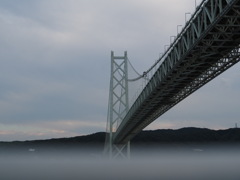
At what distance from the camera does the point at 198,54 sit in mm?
23562

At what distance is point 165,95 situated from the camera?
36.9 meters

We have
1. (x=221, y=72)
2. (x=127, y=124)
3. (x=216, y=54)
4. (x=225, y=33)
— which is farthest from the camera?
(x=127, y=124)

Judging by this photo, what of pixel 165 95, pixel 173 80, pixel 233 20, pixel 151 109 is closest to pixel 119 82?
pixel 151 109

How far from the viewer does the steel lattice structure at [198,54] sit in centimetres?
1833

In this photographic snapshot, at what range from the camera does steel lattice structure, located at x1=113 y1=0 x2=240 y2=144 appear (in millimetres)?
18328

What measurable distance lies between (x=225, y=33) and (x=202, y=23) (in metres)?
1.14

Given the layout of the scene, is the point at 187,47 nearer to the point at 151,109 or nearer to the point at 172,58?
the point at 172,58

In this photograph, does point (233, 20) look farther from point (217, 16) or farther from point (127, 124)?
point (127, 124)

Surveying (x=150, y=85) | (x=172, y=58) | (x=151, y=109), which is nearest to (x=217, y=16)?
(x=172, y=58)

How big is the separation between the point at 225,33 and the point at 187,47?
3197mm

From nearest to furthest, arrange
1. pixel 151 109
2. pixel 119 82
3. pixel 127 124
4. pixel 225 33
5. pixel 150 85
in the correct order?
pixel 225 33 → pixel 150 85 → pixel 151 109 → pixel 127 124 → pixel 119 82

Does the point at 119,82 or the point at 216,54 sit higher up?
the point at 119,82

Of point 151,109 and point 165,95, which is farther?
point 151,109

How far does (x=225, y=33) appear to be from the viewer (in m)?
19.8
